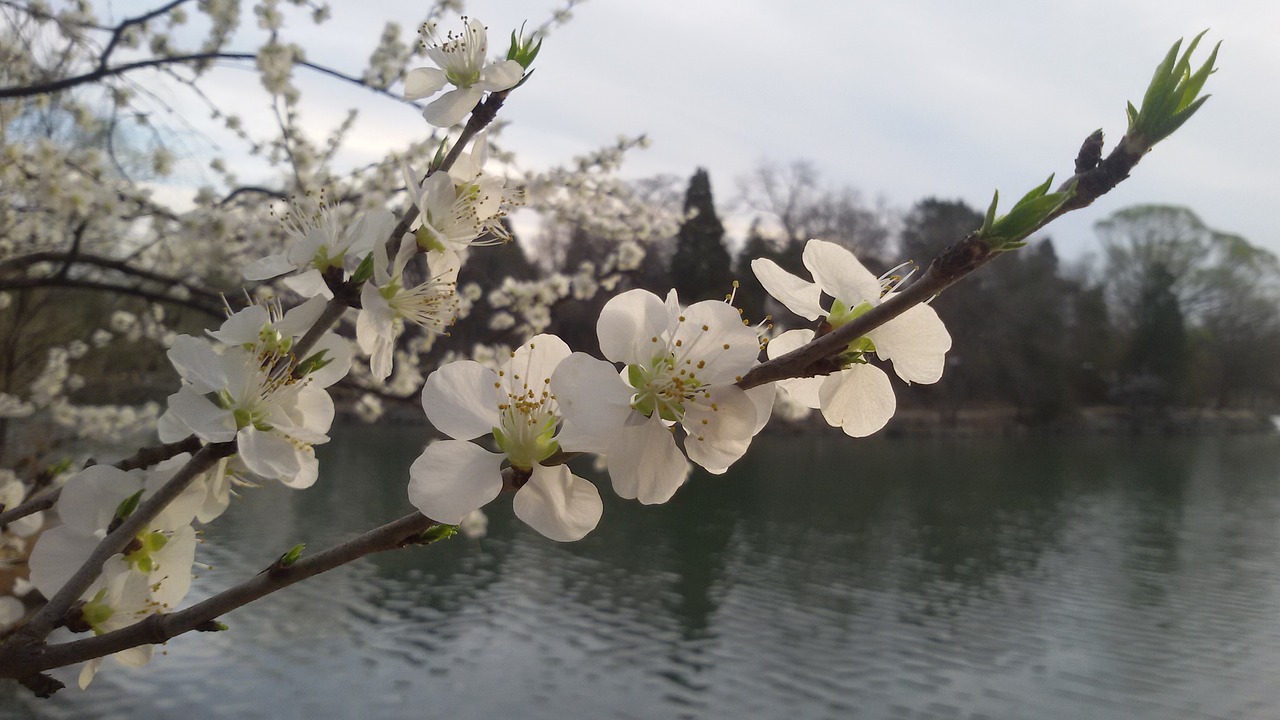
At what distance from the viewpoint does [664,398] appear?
0.61 meters

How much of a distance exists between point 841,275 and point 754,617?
30.8 ft

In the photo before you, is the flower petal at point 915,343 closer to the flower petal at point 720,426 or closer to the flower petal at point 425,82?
the flower petal at point 720,426

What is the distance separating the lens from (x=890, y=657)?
8.38 metres

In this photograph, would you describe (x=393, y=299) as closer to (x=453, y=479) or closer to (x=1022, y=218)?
(x=453, y=479)

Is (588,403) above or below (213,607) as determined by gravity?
above

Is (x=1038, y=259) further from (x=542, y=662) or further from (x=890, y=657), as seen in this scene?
(x=542, y=662)

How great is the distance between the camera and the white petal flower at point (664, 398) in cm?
56

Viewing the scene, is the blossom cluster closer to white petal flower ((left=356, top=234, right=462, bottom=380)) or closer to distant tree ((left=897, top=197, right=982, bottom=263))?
white petal flower ((left=356, top=234, right=462, bottom=380))

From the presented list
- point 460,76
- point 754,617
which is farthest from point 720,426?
point 754,617

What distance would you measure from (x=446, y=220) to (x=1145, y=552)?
46.0 feet

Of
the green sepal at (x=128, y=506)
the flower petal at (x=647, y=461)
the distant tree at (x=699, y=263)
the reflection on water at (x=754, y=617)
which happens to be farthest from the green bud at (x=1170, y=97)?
the distant tree at (x=699, y=263)

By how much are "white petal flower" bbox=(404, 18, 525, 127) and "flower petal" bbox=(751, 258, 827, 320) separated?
0.28m

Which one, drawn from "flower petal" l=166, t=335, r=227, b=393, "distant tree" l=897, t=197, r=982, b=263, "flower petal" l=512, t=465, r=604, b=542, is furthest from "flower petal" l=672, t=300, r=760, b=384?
"distant tree" l=897, t=197, r=982, b=263

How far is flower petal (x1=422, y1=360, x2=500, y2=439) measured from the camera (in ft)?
2.06
